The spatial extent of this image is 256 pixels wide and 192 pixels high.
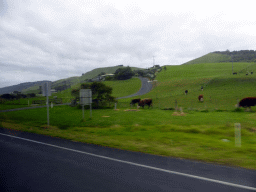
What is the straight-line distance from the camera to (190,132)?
12.7 meters

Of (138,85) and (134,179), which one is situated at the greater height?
(138,85)

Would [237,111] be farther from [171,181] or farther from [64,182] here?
[64,182]

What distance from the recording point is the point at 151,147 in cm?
945

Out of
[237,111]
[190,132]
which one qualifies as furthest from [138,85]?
[190,132]

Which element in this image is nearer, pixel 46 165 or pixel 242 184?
pixel 242 184

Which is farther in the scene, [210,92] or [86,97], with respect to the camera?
[210,92]

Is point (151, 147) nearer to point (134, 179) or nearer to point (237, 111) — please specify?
point (134, 179)

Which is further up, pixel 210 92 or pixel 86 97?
pixel 210 92

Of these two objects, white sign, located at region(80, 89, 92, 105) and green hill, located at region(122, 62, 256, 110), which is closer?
white sign, located at region(80, 89, 92, 105)

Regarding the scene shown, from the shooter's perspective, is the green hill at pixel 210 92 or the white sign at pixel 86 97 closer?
the white sign at pixel 86 97

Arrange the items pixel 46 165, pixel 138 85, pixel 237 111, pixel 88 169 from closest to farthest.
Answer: pixel 88 169, pixel 46 165, pixel 237 111, pixel 138 85

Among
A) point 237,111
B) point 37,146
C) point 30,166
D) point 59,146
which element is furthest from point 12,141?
point 237,111

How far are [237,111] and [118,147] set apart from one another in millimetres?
18337

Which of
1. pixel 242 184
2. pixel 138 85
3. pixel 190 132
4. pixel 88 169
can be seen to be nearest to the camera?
pixel 242 184
